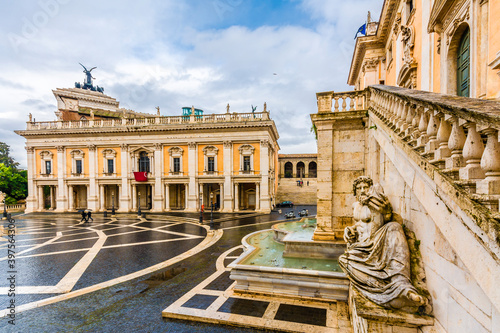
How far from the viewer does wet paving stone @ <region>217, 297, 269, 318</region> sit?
5.88m

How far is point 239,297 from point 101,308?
409 centimetres

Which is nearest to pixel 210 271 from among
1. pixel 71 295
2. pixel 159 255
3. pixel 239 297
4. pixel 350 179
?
pixel 239 297

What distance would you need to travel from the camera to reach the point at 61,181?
30.7 metres

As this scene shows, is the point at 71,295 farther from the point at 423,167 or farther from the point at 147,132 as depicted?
the point at 147,132

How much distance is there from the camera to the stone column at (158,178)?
2922 cm

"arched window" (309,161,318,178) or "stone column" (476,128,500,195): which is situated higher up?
"stone column" (476,128,500,195)

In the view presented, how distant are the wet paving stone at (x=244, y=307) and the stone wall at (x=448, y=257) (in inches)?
152

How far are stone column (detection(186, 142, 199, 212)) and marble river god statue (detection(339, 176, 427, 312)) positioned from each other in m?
26.0

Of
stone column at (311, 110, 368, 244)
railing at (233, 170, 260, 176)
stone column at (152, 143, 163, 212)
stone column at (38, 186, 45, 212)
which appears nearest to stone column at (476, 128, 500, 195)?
stone column at (311, 110, 368, 244)

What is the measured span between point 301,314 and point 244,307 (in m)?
1.57

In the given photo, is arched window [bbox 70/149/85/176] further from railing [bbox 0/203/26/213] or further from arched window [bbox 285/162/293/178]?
arched window [bbox 285/162/293/178]

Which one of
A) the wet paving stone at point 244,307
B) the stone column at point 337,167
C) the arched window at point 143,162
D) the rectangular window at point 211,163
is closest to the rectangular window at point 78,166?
the arched window at point 143,162

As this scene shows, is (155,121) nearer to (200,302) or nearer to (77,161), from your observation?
(77,161)

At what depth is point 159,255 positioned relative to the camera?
1112 cm
